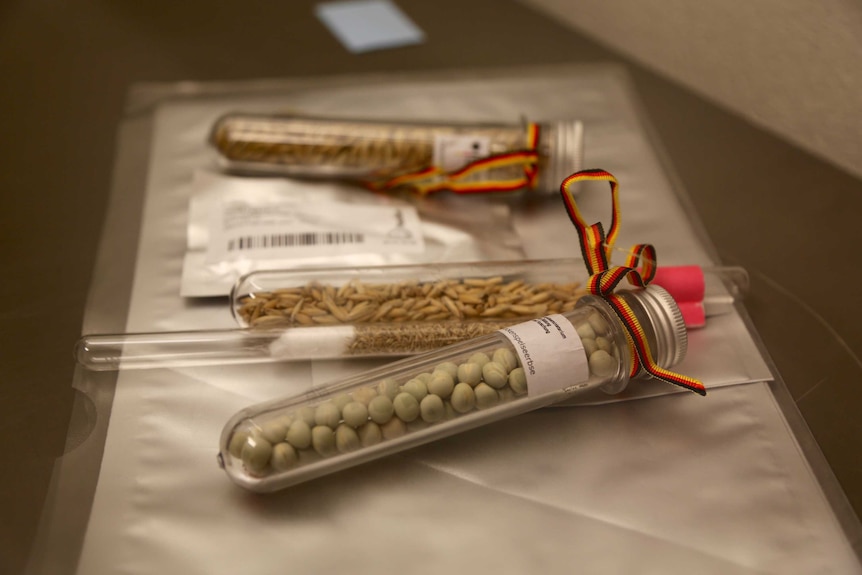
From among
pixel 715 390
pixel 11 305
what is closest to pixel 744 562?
pixel 715 390

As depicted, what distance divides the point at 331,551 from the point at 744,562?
0.26 m

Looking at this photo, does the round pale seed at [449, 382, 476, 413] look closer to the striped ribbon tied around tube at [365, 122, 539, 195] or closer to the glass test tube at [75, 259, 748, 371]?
the glass test tube at [75, 259, 748, 371]

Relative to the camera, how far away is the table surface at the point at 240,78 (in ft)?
1.96

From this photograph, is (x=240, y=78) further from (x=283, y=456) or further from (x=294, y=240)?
(x=283, y=456)

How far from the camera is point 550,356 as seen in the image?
1.70 feet

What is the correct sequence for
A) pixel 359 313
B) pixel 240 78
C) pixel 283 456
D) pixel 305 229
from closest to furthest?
pixel 283 456, pixel 359 313, pixel 305 229, pixel 240 78

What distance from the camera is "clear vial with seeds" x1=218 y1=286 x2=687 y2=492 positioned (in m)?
0.50

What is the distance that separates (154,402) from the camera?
1.91 ft

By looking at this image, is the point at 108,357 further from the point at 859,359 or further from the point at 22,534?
the point at 859,359

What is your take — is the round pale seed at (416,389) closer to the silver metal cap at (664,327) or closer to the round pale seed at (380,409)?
the round pale seed at (380,409)

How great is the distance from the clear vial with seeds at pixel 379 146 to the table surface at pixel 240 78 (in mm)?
151

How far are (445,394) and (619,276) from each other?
146 mm

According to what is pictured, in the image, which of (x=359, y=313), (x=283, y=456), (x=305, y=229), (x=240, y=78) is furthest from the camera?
(x=240, y=78)

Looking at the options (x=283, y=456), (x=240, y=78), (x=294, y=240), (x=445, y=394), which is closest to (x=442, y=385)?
(x=445, y=394)
